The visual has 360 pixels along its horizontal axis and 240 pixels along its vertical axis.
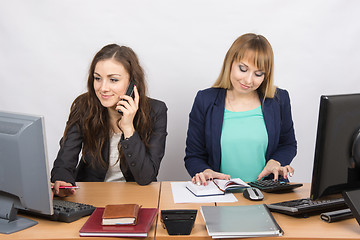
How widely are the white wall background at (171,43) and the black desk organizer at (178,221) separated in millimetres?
1900

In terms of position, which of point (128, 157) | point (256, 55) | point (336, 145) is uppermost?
point (256, 55)

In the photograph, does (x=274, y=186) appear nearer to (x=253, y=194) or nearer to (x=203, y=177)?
(x=253, y=194)

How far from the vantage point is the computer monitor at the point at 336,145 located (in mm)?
1403

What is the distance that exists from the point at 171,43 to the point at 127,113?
4.21 feet

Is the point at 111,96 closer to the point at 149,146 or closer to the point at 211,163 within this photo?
the point at 149,146

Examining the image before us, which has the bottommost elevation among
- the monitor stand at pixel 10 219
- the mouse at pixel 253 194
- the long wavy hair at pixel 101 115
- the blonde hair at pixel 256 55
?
the mouse at pixel 253 194

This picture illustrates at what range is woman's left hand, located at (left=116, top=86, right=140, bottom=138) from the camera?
2160 millimetres

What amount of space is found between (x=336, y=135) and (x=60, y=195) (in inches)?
49.4

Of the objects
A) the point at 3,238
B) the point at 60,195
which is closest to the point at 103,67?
the point at 60,195

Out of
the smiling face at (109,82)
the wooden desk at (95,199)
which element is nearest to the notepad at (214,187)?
the wooden desk at (95,199)

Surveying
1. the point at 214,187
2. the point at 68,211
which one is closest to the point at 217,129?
the point at 214,187

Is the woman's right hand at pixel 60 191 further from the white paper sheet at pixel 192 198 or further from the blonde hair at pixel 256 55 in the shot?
the blonde hair at pixel 256 55

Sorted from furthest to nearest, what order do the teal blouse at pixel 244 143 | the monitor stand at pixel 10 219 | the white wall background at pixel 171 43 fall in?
the white wall background at pixel 171 43, the teal blouse at pixel 244 143, the monitor stand at pixel 10 219

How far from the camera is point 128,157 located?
2.13 meters
